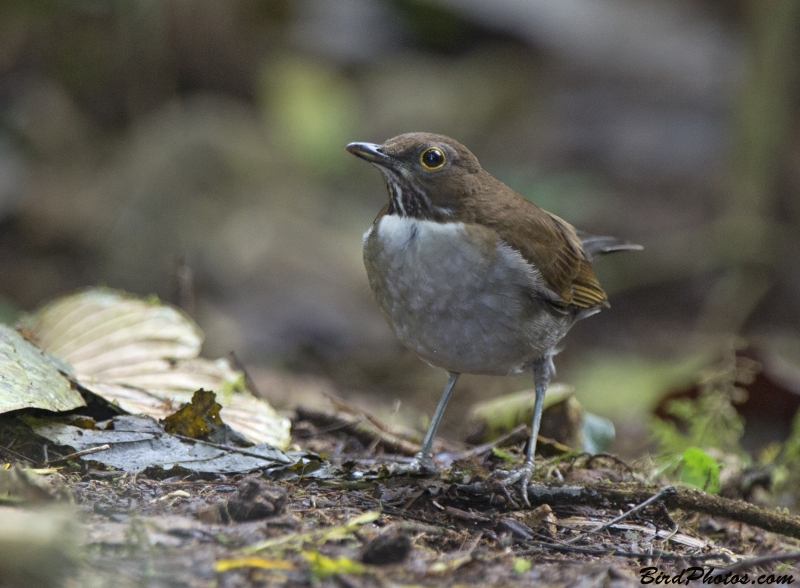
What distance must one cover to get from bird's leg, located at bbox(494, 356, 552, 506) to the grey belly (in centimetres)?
37

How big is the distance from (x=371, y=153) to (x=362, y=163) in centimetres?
972

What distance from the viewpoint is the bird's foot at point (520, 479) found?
12.9 feet

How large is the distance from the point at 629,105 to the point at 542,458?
1362 cm

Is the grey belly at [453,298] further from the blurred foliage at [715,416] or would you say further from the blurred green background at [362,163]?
the blurred green background at [362,163]

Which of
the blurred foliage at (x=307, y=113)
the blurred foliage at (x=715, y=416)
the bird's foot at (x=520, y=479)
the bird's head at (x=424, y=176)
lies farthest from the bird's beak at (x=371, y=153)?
the blurred foliage at (x=307, y=113)

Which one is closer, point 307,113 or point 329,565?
point 329,565

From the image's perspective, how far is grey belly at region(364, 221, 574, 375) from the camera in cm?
430

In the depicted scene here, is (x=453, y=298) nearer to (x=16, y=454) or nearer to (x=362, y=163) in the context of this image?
(x=16, y=454)

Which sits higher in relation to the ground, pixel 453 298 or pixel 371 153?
pixel 371 153

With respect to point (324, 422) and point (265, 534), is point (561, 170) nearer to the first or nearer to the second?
point (324, 422)

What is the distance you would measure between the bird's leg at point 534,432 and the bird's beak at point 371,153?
149 cm

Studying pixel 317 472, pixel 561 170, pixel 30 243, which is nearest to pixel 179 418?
pixel 317 472

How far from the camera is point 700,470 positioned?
459cm

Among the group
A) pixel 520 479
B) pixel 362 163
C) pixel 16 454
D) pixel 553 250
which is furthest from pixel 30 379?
pixel 362 163
